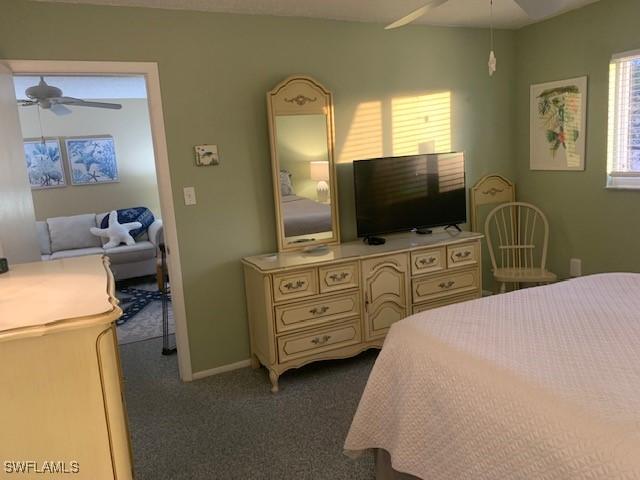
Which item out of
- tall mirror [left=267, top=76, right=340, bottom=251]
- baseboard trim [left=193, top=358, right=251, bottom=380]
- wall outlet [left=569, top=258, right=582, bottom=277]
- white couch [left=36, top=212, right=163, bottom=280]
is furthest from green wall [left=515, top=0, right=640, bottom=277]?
white couch [left=36, top=212, right=163, bottom=280]

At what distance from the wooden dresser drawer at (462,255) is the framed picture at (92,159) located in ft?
16.4

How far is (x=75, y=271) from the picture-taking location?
5.53 feet

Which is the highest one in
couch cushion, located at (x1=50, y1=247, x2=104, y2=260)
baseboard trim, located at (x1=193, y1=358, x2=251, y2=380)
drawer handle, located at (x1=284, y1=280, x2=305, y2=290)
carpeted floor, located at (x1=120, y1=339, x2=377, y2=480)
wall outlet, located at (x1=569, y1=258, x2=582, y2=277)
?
drawer handle, located at (x1=284, y1=280, x2=305, y2=290)

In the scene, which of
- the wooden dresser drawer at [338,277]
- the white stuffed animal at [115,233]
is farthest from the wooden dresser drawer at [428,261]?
the white stuffed animal at [115,233]

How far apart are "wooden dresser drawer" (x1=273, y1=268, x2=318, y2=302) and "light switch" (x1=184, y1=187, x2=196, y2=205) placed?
761mm

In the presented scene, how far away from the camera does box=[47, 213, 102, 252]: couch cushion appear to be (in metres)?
6.10

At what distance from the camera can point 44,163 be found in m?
6.37

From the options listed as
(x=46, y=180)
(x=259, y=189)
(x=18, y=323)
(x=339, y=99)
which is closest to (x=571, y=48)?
(x=339, y=99)

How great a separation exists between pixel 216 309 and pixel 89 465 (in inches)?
85.9

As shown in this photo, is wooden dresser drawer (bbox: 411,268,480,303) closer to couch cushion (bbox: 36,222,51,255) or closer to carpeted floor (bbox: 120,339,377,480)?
carpeted floor (bbox: 120,339,377,480)

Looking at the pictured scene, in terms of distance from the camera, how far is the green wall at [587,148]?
134 inches

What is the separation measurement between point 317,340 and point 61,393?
2.13m

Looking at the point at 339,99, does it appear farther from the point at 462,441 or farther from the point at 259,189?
the point at 462,441

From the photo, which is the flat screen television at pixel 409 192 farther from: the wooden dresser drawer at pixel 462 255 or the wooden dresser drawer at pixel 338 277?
the wooden dresser drawer at pixel 338 277
